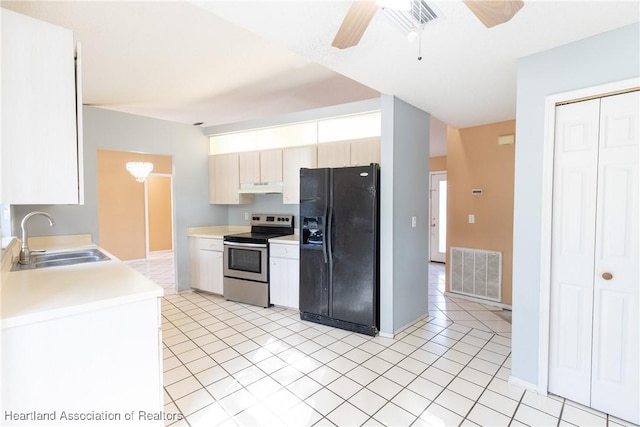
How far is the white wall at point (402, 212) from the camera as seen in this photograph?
305 centimetres

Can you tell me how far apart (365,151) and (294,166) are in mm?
992

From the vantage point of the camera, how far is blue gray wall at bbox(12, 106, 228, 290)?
3543 millimetres

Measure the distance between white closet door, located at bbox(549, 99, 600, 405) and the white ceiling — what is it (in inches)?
23.0

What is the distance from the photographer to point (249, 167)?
14.4 feet

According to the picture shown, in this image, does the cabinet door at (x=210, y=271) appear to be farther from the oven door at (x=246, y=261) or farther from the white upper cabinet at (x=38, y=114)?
the white upper cabinet at (x=38, y=114)

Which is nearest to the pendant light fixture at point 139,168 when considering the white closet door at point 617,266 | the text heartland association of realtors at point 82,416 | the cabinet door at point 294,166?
the cabinet door at point 294,166

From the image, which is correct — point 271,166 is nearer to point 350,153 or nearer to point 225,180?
point 225,180

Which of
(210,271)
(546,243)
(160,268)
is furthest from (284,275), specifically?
(160,268)

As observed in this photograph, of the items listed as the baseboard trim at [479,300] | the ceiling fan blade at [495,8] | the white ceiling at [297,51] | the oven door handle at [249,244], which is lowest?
the baseboard trim at [479,300]

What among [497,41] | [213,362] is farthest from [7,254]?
[497,41]

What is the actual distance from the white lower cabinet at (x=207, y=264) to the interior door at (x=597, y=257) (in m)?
3.69

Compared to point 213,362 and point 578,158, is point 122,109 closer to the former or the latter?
point 213,362

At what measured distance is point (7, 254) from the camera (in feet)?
6.82

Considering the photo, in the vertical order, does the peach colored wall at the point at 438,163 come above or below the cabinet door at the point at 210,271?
above
